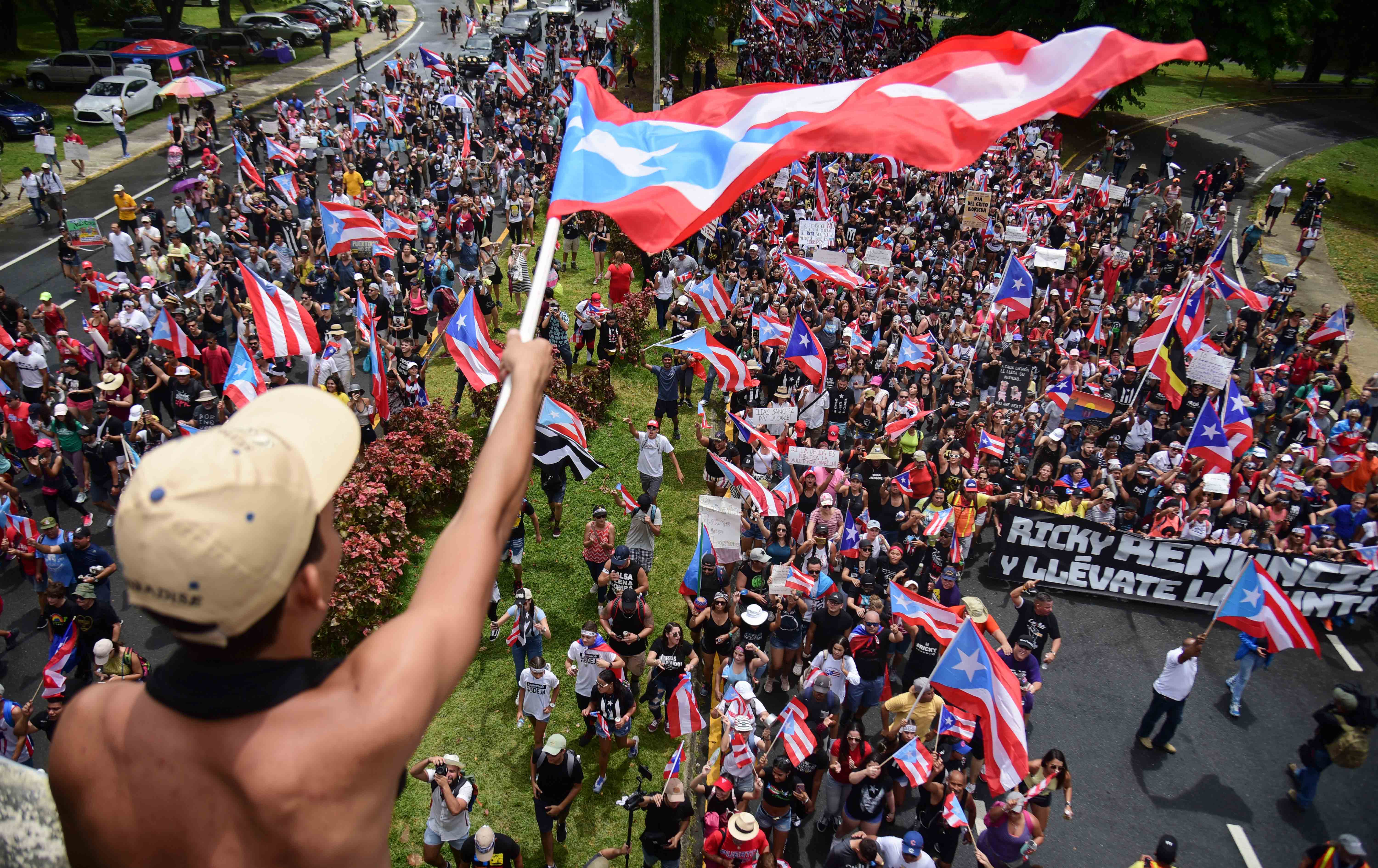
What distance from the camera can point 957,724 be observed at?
1084cm

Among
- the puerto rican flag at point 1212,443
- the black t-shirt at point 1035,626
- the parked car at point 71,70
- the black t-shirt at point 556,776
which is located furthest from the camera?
the parked car at point 71,70

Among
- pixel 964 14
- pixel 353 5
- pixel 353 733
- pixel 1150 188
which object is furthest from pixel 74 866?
pixel 353 5

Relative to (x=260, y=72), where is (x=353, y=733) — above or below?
above

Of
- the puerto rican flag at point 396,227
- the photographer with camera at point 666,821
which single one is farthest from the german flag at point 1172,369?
the puerto rican flag at point 396,227

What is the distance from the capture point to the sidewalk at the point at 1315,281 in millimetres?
26453

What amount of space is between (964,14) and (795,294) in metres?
35.8

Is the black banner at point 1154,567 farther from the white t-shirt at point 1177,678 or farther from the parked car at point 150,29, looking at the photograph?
the parked car at point 150,29

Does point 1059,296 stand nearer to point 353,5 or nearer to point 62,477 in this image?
point 62,477

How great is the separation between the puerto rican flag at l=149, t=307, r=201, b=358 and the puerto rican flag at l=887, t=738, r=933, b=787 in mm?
14489

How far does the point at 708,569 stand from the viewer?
1276 cm

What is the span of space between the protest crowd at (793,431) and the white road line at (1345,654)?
183 millimetres

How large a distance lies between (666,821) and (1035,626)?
18.9 ft

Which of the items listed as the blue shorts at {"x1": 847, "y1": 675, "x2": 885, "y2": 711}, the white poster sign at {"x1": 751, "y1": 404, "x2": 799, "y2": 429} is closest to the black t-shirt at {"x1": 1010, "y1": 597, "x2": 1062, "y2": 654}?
the blue shorts at {"x1": 847, "y1": 675, "x2": 885, "y2": 711}

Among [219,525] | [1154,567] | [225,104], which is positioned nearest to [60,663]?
[219,525]
